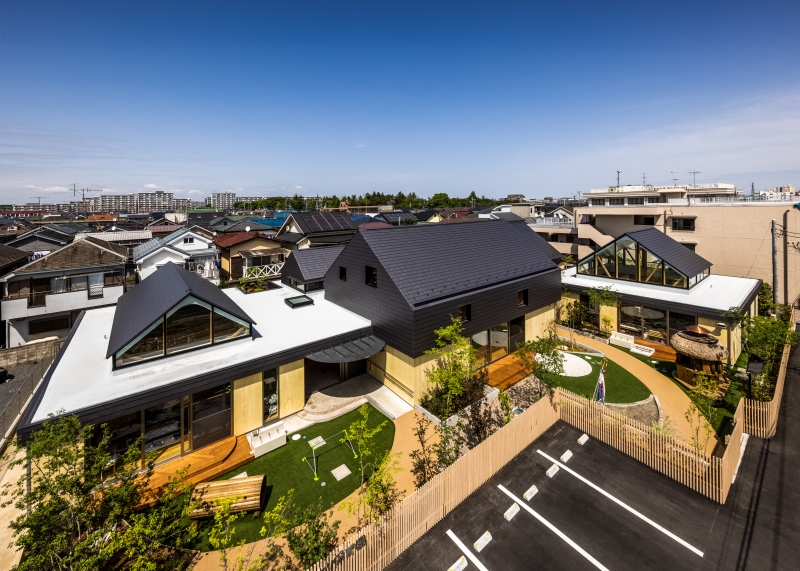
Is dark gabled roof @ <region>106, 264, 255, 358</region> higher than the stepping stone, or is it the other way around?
dark gabled roof @ <region>106, 264, 255, 358</region>

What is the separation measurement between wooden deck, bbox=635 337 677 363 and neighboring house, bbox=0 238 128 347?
35.1 metres

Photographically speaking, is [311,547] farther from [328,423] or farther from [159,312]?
[159,312]

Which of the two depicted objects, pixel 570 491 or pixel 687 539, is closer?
pixel 687 539

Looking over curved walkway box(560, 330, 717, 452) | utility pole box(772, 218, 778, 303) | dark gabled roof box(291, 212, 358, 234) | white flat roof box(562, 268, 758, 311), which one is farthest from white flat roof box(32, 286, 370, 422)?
utility pole box(772, 218, 778, 303)

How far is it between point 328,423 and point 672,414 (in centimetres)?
1281

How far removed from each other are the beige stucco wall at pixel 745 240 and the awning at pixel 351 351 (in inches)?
1118

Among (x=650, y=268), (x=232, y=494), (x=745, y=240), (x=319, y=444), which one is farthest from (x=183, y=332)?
(x=745, y=240)

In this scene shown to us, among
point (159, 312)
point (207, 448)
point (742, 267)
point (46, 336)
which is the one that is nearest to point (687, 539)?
point (207, 448)

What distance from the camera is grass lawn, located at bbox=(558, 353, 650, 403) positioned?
45.9 ft

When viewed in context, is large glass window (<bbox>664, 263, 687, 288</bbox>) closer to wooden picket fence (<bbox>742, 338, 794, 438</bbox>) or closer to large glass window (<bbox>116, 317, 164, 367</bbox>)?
wooden picket fence (<bbox>742, 338, 794, 438</bbox>)

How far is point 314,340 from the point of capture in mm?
13352

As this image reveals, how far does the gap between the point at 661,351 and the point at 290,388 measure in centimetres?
1882

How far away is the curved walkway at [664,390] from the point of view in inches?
466

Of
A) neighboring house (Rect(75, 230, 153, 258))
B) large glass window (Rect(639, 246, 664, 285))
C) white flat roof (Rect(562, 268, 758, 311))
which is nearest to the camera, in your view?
white flat roof (Rect(562, 268, 758, 311))
